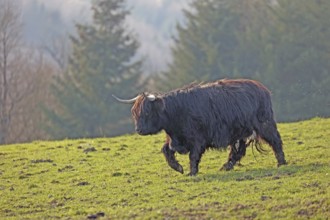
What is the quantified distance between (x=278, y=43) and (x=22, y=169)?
1538 inches

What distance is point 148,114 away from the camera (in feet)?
52.7

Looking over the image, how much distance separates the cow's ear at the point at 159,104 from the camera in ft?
52.9

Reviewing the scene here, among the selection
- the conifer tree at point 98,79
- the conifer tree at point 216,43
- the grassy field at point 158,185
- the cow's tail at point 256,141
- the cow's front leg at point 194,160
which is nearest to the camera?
the grassy field at point 158,185

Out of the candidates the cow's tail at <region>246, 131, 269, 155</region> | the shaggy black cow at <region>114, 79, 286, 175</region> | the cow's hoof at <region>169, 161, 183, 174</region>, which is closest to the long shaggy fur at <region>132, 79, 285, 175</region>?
the shaggy black cow at <region>114, 79, 286, 175</region>

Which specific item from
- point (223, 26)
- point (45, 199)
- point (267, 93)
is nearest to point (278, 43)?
point (223, 26)

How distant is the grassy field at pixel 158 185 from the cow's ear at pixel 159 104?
1480mm

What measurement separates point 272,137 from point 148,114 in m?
2.88

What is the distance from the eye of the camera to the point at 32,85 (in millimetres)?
61625

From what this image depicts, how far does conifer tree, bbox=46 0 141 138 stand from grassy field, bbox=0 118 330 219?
123 feet

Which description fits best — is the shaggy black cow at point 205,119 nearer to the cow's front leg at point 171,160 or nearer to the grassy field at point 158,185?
the cow's front leg at point 171,160

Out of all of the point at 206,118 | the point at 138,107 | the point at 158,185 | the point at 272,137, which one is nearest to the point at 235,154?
the point at 272,137

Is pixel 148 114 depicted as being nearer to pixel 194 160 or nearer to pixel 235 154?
pixel 194 160

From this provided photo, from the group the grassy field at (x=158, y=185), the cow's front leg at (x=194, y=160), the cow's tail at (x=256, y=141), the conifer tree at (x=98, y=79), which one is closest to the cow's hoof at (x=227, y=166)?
the grassy field at (x=158, y=185)

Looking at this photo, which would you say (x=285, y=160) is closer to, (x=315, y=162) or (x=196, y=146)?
(x=315, y=162)
